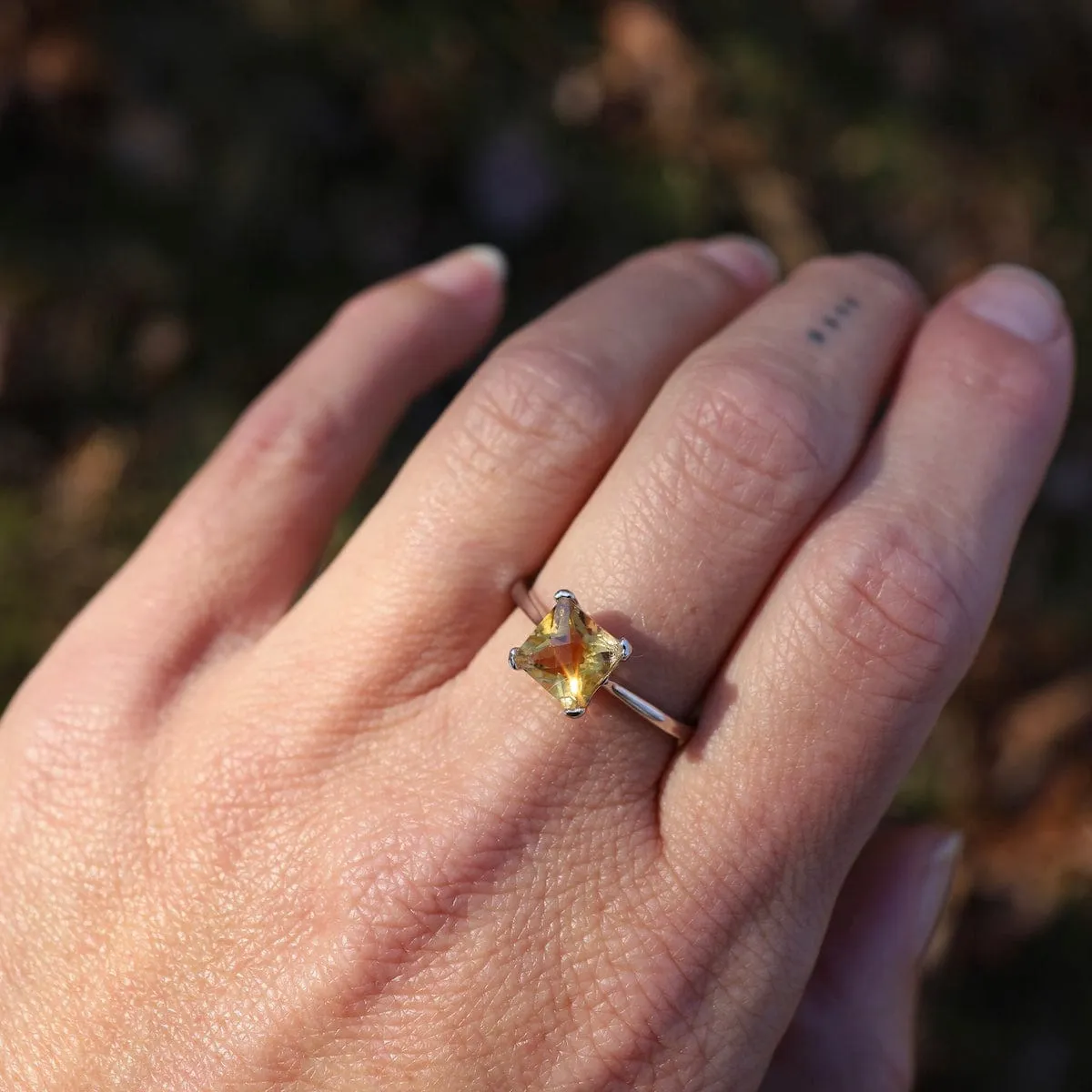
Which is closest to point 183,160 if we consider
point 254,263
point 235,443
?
point 254,263

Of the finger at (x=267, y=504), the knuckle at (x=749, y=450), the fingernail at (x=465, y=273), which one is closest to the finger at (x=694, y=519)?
the knuckle at (x=749, y=450)

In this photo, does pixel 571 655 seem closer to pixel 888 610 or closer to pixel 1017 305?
pixel 888 610

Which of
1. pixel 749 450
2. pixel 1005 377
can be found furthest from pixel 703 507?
pixel 1005 377

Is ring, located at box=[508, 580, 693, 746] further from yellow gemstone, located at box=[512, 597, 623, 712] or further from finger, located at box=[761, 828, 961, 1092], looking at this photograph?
finger, located at box=[761, 828, 961, 1092]

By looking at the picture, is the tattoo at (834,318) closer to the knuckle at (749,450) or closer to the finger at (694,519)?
the finger at (694,519)

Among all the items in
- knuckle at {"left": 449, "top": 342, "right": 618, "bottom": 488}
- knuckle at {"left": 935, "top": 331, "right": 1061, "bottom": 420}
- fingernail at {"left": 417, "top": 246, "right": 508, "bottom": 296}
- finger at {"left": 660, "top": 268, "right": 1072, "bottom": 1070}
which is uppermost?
fingernail at {"left": 417, "top": 246, "right": 508, "bottom": 296}

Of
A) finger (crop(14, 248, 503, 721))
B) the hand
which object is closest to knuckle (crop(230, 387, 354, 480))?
finger (crop(14, 248, 503, 721))

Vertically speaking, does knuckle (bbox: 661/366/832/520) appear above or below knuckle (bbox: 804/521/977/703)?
above
